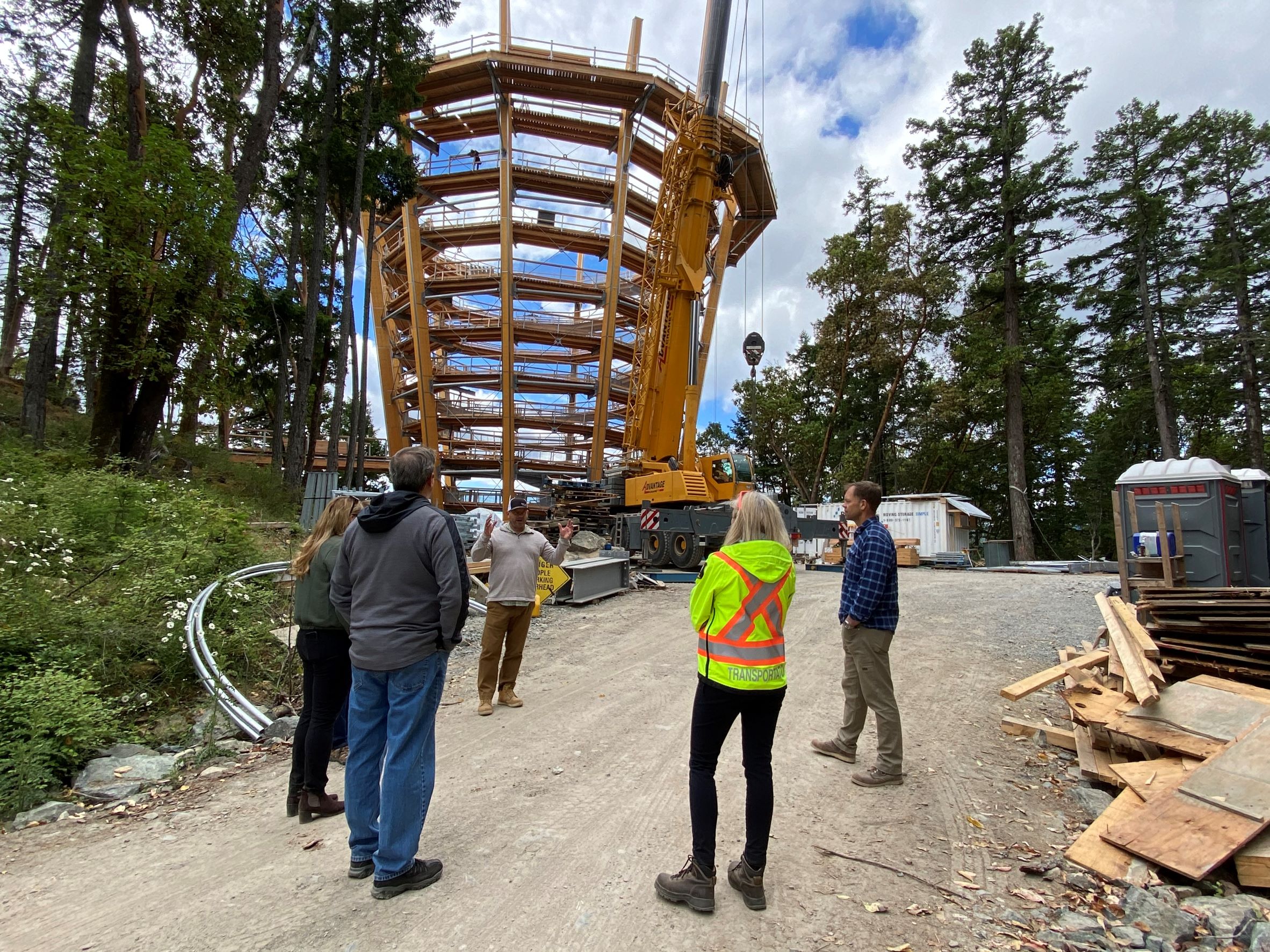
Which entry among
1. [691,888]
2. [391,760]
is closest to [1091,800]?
[691,888]

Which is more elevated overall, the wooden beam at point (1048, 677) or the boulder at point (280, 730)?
the wooden beam at point (1048, 677)

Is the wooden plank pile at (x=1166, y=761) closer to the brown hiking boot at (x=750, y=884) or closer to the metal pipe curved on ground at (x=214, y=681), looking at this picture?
the brown hiking boot at (x=750, y=884)

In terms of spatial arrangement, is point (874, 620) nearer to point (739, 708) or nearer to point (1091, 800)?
point (1091, 800)

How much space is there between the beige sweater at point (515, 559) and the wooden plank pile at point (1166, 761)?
12.9 ft

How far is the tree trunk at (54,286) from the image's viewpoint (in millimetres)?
10297

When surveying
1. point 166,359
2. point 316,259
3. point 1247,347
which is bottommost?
point 166,359

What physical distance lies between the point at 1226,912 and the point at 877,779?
1.71 m

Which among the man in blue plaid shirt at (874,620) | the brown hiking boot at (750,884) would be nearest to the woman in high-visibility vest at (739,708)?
the brown hiking boot at (750,884)

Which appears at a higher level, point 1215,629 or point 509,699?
point 1215,629

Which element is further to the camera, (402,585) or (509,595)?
(509,595)

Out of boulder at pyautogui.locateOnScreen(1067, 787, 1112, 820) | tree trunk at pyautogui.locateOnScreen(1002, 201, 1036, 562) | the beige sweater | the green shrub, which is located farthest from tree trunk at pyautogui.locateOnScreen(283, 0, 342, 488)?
tree trunk at pyautogui.locateOnScreen(1002, 201, 1036, 562)

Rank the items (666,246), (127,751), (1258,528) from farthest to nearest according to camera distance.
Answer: (666,246), (1258,528), (127,751)

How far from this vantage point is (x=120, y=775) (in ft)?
13.1

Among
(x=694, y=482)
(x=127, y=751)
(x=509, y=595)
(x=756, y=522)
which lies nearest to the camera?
(x=756, y=522)
